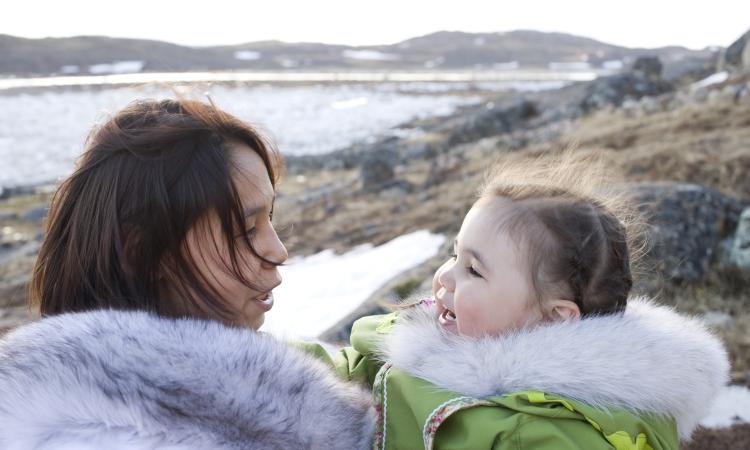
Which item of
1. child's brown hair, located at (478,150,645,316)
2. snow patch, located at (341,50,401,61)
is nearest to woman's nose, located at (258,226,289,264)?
child's brown hair, located at (478,150,645,316)

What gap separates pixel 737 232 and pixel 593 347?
4.42m

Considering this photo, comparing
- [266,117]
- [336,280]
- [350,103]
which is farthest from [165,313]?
[350,103]

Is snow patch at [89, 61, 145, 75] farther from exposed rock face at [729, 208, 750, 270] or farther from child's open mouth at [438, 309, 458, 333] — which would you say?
child's open mouth at [438, 309, 458, 333]

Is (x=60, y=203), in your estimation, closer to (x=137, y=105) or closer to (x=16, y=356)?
(x=137, y=105)

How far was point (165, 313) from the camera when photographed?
5.96 feet

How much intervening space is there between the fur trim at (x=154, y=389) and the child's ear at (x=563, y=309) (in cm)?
71

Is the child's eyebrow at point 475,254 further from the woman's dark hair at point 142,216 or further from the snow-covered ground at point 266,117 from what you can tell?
the snow-covered ground at point 266,117

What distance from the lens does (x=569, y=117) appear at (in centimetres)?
1938

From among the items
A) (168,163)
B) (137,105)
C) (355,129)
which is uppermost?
(137,105)

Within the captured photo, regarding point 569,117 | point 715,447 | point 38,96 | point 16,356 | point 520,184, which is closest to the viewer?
point 16,356


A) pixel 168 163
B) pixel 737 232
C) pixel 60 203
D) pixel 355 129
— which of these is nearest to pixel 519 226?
pixel 168 163

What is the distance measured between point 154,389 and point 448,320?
3.19 ft

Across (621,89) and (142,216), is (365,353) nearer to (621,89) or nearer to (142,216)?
(142,216)

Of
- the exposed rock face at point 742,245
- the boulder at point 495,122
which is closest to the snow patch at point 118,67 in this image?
the boulder at point 495,122
